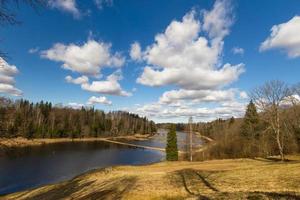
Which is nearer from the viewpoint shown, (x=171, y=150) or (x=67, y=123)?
(x=171, y=150)

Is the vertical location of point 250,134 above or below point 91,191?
above

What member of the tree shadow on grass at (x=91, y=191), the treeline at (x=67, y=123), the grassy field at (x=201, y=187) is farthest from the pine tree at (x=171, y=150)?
the treeline at (x=67, y=123)

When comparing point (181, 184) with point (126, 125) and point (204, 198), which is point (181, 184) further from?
A: point (126, 125)

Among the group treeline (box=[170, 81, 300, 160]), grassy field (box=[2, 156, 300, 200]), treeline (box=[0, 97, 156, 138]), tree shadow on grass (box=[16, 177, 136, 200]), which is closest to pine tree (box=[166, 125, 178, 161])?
treeline (box=[170, 81, 300, 160])

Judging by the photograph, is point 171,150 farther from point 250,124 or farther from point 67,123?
point 67,123

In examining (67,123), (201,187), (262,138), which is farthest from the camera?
(67,123)

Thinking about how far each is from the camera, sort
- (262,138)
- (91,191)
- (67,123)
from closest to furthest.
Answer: (91,191)
(262,138)
(67,123)

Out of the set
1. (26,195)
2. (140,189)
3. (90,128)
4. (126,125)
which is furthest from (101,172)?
(126,125)

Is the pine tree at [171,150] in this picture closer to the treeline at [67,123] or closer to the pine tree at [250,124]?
the pine tree at [250,124]

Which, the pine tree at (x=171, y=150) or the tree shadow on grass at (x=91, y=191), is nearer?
the tree shadow on grass at (x=91, y=191)

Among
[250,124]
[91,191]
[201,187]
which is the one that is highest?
[250,124]

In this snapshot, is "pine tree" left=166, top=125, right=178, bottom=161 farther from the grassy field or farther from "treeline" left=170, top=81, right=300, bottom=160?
the grassy field

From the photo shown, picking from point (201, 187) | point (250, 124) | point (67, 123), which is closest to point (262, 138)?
point (250, 124)

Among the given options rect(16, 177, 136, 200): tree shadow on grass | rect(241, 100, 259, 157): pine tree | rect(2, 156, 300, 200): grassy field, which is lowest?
rect(16, 177, 136, 200): tree shadow on grass
